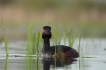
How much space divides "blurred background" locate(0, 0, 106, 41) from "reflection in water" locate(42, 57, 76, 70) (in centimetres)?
420

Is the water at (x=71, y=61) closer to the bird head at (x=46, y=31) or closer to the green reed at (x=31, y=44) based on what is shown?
the green reed at (x=31, y=44)

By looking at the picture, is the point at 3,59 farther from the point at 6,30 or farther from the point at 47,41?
the point at 6,30

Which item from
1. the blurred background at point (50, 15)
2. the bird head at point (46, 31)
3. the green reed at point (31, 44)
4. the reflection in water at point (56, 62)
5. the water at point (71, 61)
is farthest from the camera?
the blurred background at point (50, 15)

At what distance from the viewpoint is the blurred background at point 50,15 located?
18.5m

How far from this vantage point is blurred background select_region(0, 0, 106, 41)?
1855 cm

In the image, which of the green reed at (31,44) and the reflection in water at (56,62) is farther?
the reflection in water at (56,62)

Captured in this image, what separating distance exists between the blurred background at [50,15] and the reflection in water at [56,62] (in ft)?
13.8

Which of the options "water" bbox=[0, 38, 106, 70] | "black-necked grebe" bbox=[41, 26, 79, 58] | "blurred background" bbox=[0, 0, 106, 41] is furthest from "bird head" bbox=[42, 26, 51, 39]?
"blurred background" bbox=[0, 0, 106, 41]

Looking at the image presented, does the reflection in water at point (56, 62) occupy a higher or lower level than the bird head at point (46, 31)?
lower

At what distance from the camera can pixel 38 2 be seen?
23.0 m

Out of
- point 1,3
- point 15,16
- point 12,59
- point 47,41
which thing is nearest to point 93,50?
point 47,41

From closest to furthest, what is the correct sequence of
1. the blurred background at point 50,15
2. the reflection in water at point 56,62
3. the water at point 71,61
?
the water at point 71,61
the reflection in water at point 56,62
the blurred background at point 50,15

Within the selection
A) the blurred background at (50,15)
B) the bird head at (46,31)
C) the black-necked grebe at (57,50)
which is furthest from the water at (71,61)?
the blurred background at (50,15)

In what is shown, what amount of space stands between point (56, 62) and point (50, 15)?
24.7 feet
